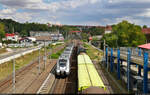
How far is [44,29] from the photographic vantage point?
18150cm

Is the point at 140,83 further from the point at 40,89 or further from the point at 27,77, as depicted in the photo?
the point at 27,77

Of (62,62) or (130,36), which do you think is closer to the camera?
(62,62)

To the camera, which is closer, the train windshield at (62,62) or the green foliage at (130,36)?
the train windshield at (62,62)

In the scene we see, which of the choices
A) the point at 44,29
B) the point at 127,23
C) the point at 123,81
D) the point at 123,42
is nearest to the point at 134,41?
the point at 123,42

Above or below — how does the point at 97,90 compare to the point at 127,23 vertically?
below

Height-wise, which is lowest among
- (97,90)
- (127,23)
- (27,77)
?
(27,77)

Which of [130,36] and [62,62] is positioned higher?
[130,36]

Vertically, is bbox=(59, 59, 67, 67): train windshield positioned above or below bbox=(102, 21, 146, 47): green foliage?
below

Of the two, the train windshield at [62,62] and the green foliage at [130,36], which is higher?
the green foliage at [130,36]

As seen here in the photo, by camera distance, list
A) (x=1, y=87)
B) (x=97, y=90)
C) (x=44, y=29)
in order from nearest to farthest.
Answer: (x=97, y=90), (x=1, y=87), (x=44, y=29)

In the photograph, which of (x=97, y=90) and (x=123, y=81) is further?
(x=123, y=81)

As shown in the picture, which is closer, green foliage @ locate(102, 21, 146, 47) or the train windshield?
the train windshield

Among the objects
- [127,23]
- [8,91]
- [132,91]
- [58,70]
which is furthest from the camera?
[127,23]

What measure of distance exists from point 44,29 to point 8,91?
164902mm
